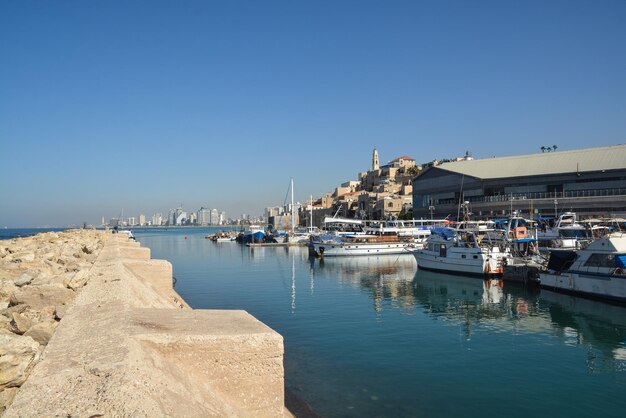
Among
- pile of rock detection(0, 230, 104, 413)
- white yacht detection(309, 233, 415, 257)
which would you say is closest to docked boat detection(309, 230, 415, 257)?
white yacht detection(309, 233, 415, 257)

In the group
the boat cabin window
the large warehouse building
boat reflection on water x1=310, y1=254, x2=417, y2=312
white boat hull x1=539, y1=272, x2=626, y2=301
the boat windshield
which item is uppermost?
the large warehouse building

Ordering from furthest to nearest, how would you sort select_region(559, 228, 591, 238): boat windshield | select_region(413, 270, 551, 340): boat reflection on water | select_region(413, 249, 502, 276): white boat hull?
select_region(559, 228, 591, 238): boat windshield < select_region(413, 249, 502, 276): white boat hull < select_region(413, 270, 551, 340): boat reflection on water

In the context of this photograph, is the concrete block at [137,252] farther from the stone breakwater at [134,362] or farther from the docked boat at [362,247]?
the docked boat at [362,247]

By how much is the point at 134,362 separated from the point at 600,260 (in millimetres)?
26287

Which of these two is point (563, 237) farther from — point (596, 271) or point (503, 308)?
point (503, 308)

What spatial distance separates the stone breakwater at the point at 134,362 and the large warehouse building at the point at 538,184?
57164 mm

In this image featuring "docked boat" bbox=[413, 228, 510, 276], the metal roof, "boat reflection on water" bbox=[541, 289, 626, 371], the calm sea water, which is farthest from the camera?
the metal roof

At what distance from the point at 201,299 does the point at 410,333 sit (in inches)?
527

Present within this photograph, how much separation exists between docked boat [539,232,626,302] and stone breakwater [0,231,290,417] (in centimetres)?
2323

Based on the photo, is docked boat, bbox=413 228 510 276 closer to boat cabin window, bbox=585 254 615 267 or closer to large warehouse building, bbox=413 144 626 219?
boat cabin window, bbox=585 254 615 267

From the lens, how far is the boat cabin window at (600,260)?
23578 millimetres

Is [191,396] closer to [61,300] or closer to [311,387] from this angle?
[61,300]

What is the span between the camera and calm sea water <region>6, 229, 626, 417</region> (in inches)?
424

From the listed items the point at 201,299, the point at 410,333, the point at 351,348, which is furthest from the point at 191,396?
the point at 201,299
